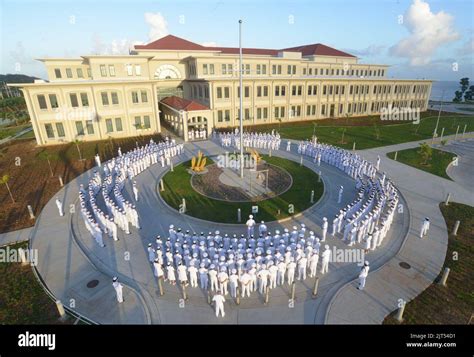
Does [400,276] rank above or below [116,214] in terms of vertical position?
below

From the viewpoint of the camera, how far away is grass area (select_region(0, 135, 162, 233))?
19.8 m

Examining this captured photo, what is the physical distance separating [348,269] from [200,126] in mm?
31108

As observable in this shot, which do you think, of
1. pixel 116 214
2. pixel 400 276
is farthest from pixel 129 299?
pixel 400 276

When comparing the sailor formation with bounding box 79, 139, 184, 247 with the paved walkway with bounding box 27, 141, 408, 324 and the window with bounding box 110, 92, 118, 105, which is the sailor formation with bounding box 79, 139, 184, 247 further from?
the window with bounding box 110, 92, 118, 105

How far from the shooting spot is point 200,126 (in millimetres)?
40000

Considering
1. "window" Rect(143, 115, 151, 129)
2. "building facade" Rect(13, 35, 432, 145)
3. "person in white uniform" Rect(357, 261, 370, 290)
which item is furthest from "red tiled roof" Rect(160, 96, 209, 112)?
"person in white uniform" Rect(357, 261, 370, 290)

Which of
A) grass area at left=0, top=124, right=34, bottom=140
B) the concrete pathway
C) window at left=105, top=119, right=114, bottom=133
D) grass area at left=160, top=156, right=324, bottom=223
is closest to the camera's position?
the concrete pathway

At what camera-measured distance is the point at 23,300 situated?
1185 centimetres

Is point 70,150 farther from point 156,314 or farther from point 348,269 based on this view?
point 348,269

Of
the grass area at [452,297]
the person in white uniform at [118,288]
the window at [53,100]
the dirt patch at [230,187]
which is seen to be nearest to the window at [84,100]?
the window at [53,100]

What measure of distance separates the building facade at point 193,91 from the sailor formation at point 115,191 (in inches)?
384

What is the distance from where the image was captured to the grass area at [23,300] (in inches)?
432

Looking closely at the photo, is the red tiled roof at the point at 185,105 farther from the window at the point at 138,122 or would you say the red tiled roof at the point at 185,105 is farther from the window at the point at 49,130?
the window at the point at 49,130

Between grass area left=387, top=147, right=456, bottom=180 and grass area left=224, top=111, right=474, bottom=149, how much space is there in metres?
4.28
